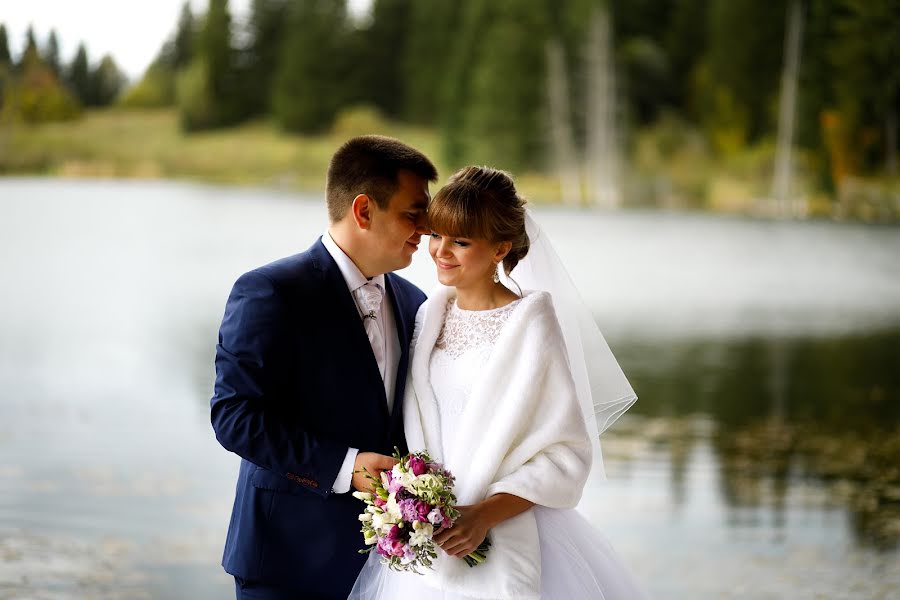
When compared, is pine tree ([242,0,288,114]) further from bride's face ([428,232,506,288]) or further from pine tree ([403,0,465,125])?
bride's face ([428,232,506,288])

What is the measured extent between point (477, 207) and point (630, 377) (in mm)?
7786

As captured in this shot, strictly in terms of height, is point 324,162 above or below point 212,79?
below

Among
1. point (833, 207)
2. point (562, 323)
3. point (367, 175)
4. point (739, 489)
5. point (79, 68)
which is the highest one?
point (79, 68)

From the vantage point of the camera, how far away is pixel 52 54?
922cm

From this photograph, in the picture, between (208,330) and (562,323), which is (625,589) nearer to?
(562,323)

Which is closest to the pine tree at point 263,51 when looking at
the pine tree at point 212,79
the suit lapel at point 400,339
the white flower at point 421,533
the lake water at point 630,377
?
the pine tree at point 212,79

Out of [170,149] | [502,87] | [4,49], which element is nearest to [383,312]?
[4,49]

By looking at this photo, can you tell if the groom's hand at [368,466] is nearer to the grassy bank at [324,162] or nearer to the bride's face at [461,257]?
the bride's face at [461,257]

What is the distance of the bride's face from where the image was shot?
2045 millimetres

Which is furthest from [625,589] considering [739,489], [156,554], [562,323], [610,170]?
[610,170]

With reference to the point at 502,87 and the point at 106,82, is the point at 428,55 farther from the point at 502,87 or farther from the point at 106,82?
the point at 106,82

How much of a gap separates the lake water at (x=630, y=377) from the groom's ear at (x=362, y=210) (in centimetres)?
334

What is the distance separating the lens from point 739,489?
280 inches

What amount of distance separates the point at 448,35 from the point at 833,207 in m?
4.14
